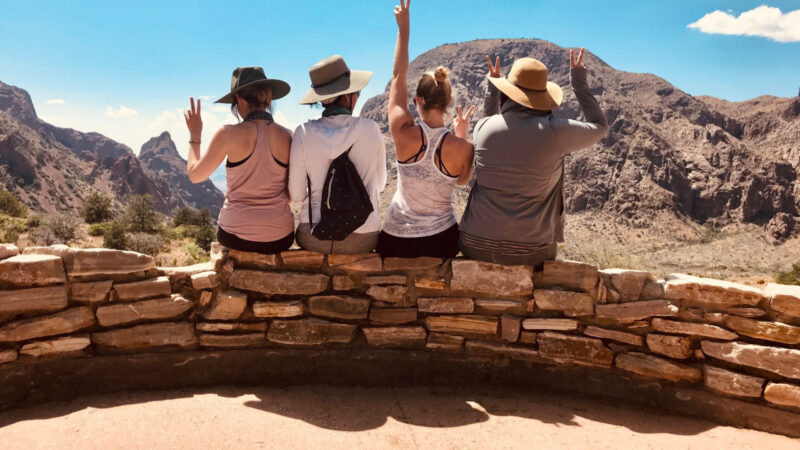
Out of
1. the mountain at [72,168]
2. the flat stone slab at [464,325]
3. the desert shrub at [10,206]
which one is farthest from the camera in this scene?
the mountain at [72,168]

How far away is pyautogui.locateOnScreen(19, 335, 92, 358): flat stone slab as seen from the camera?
3107 millimetres

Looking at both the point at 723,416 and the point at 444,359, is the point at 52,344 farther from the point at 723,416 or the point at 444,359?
the point at 723,416

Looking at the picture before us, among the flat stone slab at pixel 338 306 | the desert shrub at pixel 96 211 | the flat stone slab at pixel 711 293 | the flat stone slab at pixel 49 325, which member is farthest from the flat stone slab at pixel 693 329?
the desert shrub at pixel 96 211

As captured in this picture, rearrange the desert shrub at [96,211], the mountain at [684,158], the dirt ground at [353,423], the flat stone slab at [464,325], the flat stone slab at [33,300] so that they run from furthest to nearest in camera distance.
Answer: the mountain at [684,158], the desert shrub at [96,211], the flat stone slab at [464,325], the flat stone slab at [33,300], the dirt ground at [353,423]

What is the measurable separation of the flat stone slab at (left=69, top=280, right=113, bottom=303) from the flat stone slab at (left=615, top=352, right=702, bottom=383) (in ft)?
11.2

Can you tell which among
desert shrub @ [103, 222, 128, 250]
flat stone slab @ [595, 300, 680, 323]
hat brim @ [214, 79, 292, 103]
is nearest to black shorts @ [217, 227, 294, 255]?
hat brim @ [214, 79, 292, 103]

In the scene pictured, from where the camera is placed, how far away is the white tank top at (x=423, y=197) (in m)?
3.30

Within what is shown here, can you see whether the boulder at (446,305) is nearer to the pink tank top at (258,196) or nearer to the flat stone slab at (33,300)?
the pink tank top at (258,196)

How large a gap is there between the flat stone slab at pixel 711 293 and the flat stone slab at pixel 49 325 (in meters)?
3.78

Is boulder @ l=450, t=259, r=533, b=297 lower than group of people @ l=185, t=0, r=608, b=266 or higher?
lower

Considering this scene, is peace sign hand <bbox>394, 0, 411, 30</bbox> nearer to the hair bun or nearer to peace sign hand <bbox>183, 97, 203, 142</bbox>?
the hair bun

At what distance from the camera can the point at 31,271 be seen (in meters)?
3.09

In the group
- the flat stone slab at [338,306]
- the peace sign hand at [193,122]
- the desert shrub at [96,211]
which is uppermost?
the peace sign hand at [193,122]

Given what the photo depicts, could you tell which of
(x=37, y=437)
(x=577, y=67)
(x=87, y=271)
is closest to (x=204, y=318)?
(x=87, y=271)
